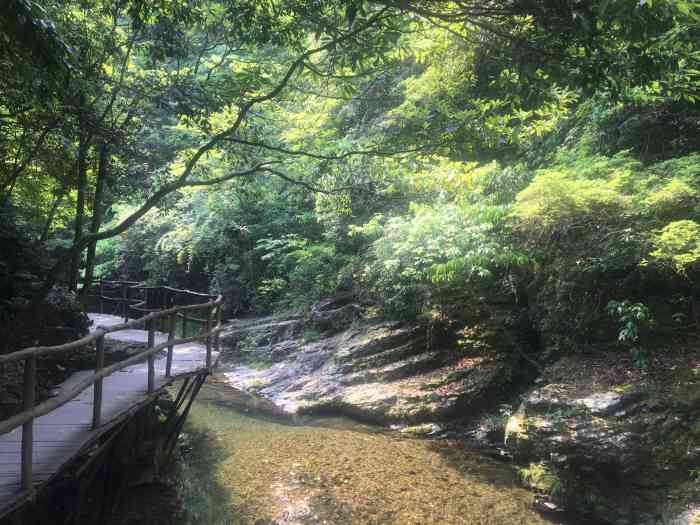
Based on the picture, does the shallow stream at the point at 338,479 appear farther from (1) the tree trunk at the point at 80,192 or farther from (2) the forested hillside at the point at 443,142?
(1) the tree trunk at the point at 80,192

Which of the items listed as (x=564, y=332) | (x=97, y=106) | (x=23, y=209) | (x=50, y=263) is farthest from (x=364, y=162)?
(x=23, y=209)

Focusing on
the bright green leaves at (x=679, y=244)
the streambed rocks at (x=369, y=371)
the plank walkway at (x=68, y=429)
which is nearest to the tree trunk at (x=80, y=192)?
the plank walkway at (x=68, y=429)

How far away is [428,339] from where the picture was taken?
11078 millimetres

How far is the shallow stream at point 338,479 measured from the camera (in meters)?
6.55

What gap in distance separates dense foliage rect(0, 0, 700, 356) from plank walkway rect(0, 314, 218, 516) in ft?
8.71

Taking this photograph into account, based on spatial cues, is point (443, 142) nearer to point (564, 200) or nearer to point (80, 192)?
point (564, 200)

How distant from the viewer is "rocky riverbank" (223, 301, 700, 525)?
6.50 m

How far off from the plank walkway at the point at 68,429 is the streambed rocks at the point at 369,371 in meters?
3.78

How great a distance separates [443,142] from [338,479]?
5695 mm

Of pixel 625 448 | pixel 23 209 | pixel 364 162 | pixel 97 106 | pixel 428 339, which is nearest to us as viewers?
pixel 625 448

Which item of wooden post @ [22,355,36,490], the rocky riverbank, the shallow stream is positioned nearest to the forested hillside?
the rocky riverbank

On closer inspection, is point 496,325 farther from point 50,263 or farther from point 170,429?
point 50,263

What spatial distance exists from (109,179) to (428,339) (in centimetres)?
796

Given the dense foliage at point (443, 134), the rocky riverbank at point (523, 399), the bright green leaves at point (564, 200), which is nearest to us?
the dense foliage at point (443, 134)
